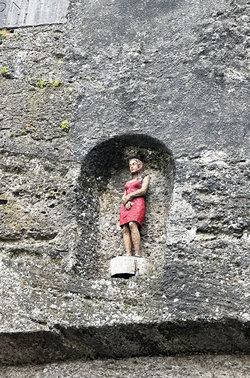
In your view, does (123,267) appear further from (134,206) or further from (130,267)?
(134,206)

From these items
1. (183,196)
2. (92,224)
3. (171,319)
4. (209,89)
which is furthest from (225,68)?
(171,319)

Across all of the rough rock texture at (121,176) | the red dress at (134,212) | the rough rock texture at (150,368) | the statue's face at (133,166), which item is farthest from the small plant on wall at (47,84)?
the rough rock texture at (150,368)

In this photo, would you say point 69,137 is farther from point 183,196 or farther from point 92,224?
point 183,196

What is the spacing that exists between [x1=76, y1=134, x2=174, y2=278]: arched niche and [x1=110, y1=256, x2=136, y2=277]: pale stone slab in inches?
5.6

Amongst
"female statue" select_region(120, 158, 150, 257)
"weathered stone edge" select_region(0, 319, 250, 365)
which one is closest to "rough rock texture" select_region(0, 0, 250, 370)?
"weathered stone edge" select_region(0, 319, 250, 365)

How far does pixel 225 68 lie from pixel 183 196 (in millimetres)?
1139

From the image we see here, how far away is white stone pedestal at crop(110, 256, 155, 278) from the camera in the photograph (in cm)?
454

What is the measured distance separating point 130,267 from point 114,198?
0.69 metres

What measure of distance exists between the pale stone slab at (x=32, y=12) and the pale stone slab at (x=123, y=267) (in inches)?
92.1

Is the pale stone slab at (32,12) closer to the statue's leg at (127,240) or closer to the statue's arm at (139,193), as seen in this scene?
the statue's arm at (139,193)

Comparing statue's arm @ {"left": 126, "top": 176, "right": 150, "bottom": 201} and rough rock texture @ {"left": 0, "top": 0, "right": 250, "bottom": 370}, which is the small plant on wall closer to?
rough rock texture @ {"left": 0, "top": 0, "right": 250, "bottom": 370}

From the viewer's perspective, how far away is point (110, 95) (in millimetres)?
5309

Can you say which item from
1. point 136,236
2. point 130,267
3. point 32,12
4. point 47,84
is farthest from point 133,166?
point 32,12

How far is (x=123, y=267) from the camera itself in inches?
179
